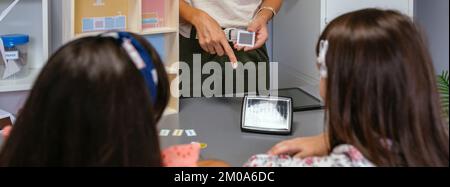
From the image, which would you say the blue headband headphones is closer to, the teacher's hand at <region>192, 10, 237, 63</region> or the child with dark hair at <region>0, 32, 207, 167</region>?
the child with dark hair at <region>0, 32, 207, 167</region>

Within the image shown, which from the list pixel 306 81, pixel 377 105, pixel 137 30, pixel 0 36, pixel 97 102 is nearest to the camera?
pixel 97 102

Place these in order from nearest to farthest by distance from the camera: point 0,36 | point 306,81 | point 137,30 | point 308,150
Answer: point 308,150, point 137,30, point 0,36, point 306,81

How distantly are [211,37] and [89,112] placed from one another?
955 mm

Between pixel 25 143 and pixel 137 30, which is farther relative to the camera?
pixel 137 30

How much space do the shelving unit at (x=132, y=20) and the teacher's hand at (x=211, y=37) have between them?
0.14 meters

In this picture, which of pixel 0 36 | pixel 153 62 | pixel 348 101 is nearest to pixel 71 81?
pixel 153 62

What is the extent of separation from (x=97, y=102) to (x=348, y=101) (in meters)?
0.46

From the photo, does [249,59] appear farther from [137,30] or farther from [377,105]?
[377,105]

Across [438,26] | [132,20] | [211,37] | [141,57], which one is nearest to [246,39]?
[211,37]

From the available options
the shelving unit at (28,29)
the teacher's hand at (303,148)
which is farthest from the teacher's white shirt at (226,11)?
the teacher's hand at (303,148)

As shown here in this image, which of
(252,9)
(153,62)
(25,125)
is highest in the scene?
(252,9)

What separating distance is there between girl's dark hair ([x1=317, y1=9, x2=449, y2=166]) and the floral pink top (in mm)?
15

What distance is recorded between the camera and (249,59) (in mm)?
1953

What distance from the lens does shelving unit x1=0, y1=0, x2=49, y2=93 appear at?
5.49ft
